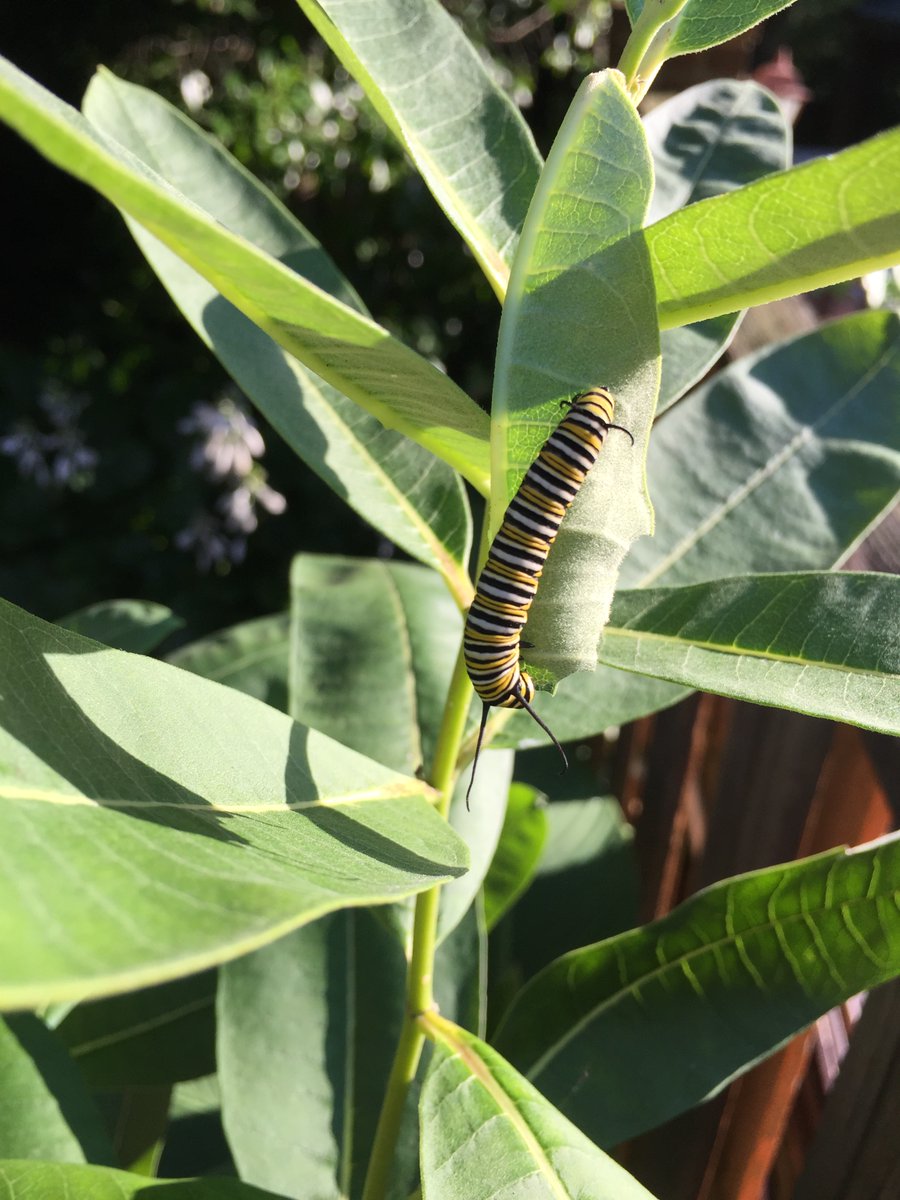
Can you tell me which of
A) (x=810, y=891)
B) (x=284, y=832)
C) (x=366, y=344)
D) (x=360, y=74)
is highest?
(x=360, y=74)

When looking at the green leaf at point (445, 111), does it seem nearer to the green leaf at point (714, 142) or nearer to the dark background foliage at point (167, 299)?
the green leaf at point (714, 142)

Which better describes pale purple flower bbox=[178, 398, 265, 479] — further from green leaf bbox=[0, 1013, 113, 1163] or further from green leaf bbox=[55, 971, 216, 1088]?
green leaf bbox=[0, 1013, 113, 1163]

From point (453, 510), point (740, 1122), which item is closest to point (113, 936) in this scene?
point (453, 510)

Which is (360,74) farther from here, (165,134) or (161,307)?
(161,307)

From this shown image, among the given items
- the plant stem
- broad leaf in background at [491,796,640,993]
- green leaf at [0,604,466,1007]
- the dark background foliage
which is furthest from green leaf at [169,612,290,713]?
the dark background foliage

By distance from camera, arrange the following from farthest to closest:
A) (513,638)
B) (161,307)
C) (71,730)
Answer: (161,307), (513,638), (71,730)

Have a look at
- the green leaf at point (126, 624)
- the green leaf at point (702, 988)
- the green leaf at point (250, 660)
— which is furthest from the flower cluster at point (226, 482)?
the green leaf at point (702, 988)

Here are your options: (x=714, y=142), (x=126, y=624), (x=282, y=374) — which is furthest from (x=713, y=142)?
(x=126, y=624)

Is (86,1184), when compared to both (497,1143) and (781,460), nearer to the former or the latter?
(497,1143)
